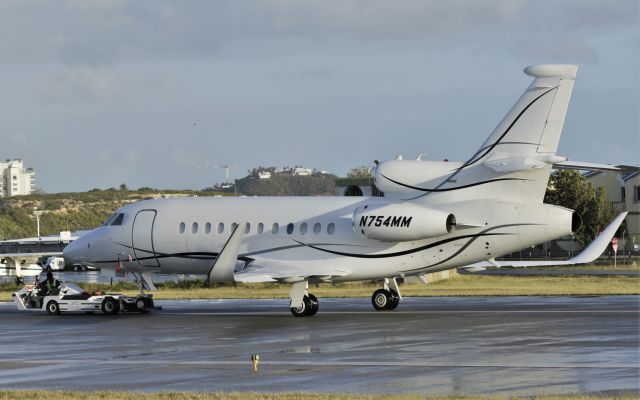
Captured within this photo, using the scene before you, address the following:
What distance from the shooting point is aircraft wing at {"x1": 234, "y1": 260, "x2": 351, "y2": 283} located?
1363 inches

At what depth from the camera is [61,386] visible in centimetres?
1969

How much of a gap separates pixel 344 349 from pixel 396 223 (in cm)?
943

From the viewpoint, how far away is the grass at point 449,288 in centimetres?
4794

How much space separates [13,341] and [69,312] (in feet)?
36.2

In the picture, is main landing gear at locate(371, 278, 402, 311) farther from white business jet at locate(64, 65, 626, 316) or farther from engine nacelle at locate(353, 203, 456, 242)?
engine nacelle at locate(353, 203, 456, 242)

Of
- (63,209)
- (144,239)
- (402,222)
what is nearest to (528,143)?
(402,222)

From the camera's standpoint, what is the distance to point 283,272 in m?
35.3

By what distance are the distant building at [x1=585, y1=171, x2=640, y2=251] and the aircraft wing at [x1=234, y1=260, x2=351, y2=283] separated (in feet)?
229

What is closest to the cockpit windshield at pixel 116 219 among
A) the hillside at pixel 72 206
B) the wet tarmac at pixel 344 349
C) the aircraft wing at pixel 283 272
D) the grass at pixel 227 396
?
the wet tarmac at pixel 344 349

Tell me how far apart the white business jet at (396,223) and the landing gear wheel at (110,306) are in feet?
6.23

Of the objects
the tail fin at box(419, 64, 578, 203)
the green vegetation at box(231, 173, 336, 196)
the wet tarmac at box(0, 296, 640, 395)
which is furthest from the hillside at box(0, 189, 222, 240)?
the tail fin at box(419, 64, 578, 203)

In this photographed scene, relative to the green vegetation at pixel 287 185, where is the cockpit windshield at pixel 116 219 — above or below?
below

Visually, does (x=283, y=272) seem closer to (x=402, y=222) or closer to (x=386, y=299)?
(x=386, y=299)

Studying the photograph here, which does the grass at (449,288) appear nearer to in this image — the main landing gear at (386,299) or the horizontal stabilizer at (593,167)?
the main landing gear at (386,299)
